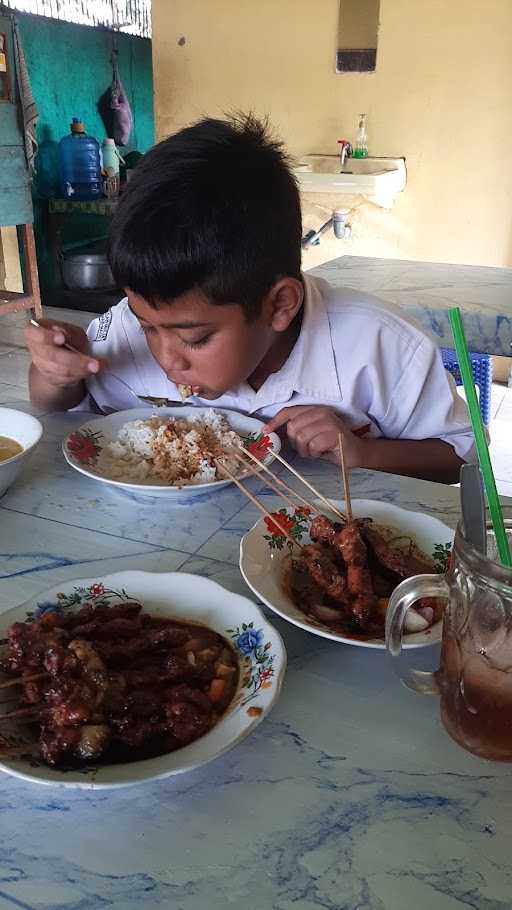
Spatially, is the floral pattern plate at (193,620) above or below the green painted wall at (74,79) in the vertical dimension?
below

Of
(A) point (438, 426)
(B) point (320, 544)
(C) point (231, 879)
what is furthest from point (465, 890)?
(A) point (438, 426)

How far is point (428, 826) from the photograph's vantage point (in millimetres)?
579

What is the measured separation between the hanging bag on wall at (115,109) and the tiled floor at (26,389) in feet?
5.44

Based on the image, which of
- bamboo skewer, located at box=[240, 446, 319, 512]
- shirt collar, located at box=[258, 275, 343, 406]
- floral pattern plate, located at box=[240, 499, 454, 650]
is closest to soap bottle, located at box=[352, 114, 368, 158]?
shirt collar, located at box=[258, 275, 343, 406]

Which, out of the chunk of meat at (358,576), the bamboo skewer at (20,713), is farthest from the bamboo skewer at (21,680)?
the chunk of meat at (358,576)

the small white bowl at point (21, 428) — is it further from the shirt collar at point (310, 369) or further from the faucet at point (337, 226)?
the faucet at point (337, 226)

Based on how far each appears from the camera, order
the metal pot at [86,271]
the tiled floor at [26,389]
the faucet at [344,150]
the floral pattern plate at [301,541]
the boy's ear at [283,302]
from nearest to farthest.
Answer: the floral pattern plate at [301,541] < the boy's ear at [283,302] < the tiled floor at [26,389] < the faucet at [344,150] < the metal pot at [86,271]

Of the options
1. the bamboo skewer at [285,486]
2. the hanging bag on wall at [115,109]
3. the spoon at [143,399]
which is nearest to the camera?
the bamboo skewer at [285,486]

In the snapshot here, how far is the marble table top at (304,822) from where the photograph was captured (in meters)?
0.52

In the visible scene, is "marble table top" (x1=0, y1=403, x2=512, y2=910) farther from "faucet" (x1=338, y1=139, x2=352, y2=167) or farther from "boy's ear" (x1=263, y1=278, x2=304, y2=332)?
"faucet" (x1=338, y1=139, x2=352, y2=167)

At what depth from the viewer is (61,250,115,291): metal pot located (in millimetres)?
5230

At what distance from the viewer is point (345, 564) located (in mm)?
886

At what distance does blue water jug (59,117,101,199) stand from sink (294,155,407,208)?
1655 millimetres

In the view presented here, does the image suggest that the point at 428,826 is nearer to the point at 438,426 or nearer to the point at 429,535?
the point at 429,535
